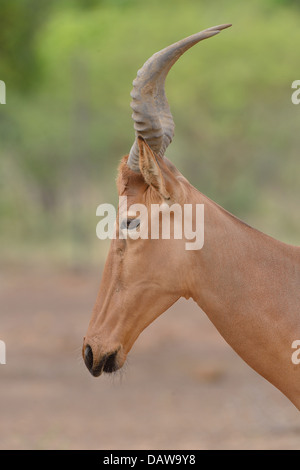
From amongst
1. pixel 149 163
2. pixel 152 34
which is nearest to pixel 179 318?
pixel 152 34

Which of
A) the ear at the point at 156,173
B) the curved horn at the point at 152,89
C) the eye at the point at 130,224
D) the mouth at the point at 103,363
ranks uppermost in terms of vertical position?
the curved horn at the point at 152,89

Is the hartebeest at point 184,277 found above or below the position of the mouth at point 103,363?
above

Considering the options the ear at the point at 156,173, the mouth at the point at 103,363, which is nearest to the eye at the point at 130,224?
the ear at the point at 156,173

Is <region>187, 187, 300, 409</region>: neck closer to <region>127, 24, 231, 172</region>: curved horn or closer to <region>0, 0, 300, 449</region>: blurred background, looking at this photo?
<region>127, 24, 231, 172</region>: curved horn

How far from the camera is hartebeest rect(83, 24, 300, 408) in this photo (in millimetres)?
4602

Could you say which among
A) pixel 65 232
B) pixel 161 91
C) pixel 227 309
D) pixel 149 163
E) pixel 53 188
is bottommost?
pixel 227 309

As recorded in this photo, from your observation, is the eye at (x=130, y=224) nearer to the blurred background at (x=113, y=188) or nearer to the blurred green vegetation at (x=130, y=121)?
the blurred background at (x=113, y=188)

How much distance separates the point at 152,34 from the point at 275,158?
8.27 meters

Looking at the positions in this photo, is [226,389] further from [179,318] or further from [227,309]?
[227,309]

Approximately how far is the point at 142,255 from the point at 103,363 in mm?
612

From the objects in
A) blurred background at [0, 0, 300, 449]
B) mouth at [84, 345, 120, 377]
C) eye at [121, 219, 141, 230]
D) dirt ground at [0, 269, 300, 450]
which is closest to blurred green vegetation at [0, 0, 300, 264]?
blurred background at [0, 0, 300, 449]

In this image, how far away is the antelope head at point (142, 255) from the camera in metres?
4.60

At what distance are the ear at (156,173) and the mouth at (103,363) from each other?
2.95ft

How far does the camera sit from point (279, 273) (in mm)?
4723
